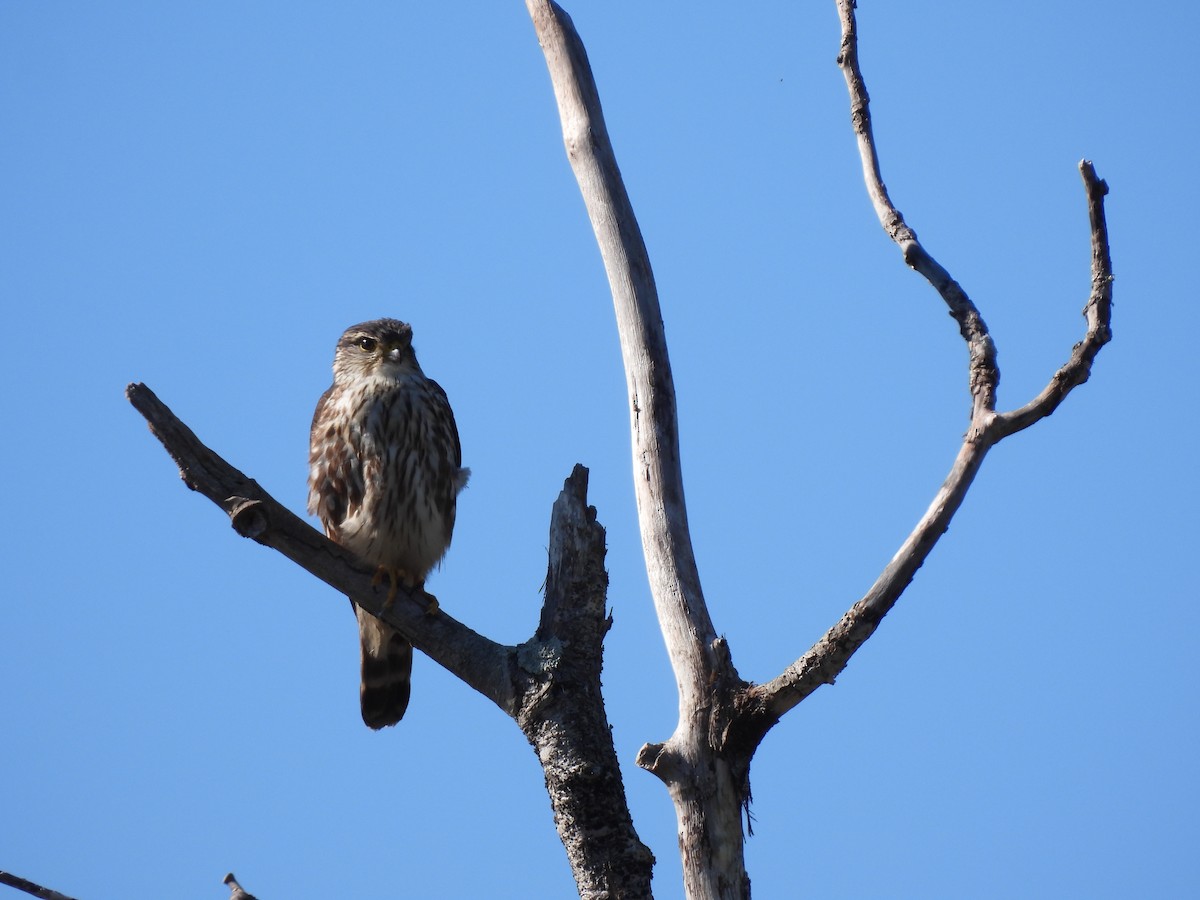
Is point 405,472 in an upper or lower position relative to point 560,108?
lower

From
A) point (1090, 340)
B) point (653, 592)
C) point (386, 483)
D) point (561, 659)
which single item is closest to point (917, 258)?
point (1090, 340)

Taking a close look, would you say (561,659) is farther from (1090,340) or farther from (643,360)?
(1090,340)

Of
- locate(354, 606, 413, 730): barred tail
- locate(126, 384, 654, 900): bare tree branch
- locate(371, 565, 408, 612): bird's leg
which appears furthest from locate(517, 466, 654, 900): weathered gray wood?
locate(354, 606, 413, 730): barred tail

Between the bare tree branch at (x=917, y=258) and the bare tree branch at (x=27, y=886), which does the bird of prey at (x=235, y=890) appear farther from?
the bare tree branch at (x=917, y=258)

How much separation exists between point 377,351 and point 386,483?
65 cm

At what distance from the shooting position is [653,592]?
10.8 ft

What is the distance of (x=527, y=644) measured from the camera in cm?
337

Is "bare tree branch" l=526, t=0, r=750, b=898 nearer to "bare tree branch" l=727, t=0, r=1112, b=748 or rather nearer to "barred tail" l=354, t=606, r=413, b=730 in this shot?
"bare tree branch" l=727, t=0, r=1112, b=748

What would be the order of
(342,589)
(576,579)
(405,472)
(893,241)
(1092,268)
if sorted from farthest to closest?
1. (405,472)
2. (342,589)
3. (576,579)
4. (893,241)
5. (1092,268)

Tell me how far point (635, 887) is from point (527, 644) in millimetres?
668

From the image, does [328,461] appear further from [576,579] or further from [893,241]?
[893,241]

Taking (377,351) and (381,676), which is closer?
(381,676)

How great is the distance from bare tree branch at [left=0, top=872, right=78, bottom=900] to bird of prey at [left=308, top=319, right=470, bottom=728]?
1.78m

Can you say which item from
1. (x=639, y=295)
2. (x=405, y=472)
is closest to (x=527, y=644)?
(x=639, y=295)
